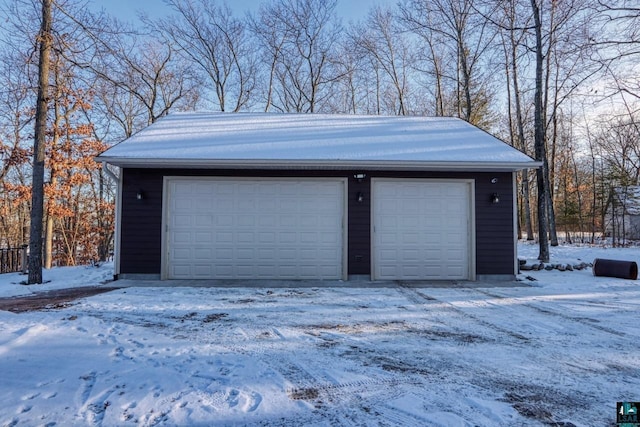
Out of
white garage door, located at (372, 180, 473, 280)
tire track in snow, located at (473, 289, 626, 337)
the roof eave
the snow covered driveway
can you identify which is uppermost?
the roof eave

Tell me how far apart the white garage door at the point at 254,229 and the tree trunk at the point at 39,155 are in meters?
2.43

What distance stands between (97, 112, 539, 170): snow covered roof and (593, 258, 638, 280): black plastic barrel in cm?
290

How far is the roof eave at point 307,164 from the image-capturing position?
20.8 ft

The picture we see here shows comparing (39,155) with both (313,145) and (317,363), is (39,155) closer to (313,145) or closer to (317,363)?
(313,145)

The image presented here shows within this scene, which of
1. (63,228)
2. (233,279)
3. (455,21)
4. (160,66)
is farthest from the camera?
(160,66)

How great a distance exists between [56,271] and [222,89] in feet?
42.6

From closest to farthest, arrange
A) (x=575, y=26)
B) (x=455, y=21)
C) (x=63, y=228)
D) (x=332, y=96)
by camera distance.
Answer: (x=575, y=26) < (x=63, y=228) < (x=455, y=21) < (x=332, y=96)

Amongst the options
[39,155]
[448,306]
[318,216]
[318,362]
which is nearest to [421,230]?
[318,216]

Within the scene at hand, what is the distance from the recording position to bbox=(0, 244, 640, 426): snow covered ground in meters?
2.07

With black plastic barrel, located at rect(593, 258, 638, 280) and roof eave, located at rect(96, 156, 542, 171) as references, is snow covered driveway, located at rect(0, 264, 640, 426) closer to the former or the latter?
black plastic barrel, located at rect(593, 258, 638, 280)

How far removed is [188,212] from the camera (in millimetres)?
6719

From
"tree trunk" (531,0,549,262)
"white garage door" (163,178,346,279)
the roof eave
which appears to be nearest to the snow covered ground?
"white garage door" (163,178,346,279)

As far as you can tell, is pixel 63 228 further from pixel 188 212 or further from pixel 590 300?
pixel 590 300

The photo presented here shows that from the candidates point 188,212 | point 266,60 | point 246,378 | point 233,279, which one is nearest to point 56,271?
point 188,212
